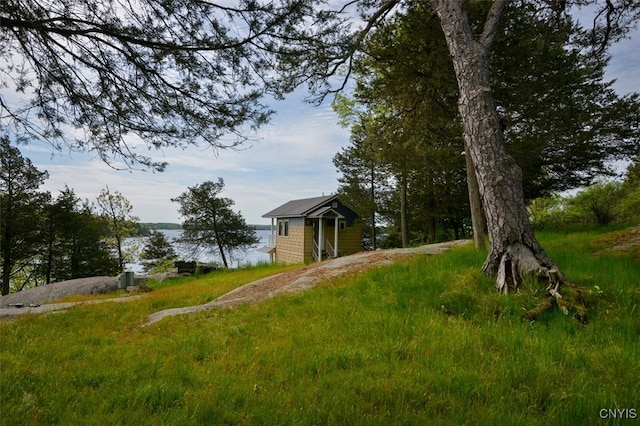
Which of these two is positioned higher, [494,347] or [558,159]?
[558,159]

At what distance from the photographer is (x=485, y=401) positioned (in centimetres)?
208

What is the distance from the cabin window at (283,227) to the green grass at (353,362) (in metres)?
20.5

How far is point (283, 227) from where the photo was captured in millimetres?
25844

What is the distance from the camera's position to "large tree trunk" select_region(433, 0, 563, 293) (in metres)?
4.20

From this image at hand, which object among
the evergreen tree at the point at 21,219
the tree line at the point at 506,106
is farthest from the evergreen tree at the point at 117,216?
the tree line at the point at 506,106

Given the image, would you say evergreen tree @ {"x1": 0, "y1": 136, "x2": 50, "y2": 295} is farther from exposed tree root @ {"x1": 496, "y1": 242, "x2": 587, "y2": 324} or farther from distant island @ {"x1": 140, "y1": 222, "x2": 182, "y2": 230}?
exposed tree root @ {"x1": 496, "y1": 242, "x2": 587, "y2": 324}

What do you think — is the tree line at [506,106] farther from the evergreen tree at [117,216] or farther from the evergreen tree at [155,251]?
the evergreen tree at [117,216]

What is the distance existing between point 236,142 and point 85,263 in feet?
68.2

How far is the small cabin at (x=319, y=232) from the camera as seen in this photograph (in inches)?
847

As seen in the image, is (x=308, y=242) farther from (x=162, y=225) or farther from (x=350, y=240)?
(x=162, y=225)

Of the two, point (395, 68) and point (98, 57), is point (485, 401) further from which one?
point (395, 68)

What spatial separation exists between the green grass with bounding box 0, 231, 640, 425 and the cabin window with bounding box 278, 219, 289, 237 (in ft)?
67.3

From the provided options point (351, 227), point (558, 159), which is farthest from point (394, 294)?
point (351, 227)

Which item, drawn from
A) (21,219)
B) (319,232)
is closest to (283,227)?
(319,232)
